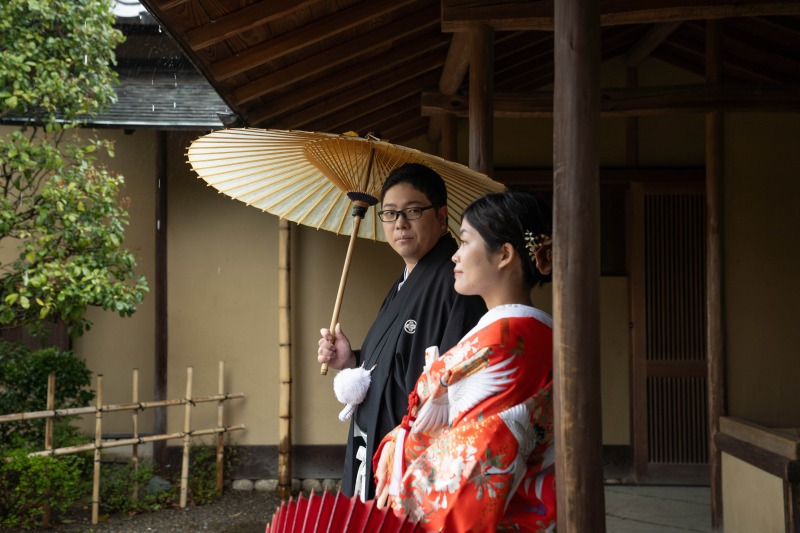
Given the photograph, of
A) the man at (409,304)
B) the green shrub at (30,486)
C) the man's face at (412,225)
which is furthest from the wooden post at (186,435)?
the man's face at (412,225)

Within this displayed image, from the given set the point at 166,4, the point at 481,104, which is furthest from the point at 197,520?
the point at 166,4

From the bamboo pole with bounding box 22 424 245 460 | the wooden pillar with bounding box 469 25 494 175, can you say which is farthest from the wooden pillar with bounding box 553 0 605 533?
the bamboo pole with bounding box 22 424 245 460

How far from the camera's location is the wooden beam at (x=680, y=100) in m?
6.17

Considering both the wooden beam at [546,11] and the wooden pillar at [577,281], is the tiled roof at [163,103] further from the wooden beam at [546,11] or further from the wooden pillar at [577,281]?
the wooden pillar at [577,281]

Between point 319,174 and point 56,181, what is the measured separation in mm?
3689

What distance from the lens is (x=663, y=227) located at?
25.7ft

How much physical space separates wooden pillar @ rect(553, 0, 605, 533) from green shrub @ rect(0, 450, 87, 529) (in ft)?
17.2

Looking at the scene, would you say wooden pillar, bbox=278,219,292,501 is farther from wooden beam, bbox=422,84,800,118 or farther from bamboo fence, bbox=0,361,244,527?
wooden beam, bbox=422,84,800,118

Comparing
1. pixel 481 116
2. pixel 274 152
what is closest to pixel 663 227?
pixel 481 116

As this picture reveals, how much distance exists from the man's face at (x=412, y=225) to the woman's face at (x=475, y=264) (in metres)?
0.63

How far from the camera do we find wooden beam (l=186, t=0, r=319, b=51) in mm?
4090

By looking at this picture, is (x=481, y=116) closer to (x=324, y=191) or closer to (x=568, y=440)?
(x=324, y=191)

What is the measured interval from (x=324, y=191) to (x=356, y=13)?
1.54m

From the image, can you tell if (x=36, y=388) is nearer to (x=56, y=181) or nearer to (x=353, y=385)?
(x=56, y=181)
